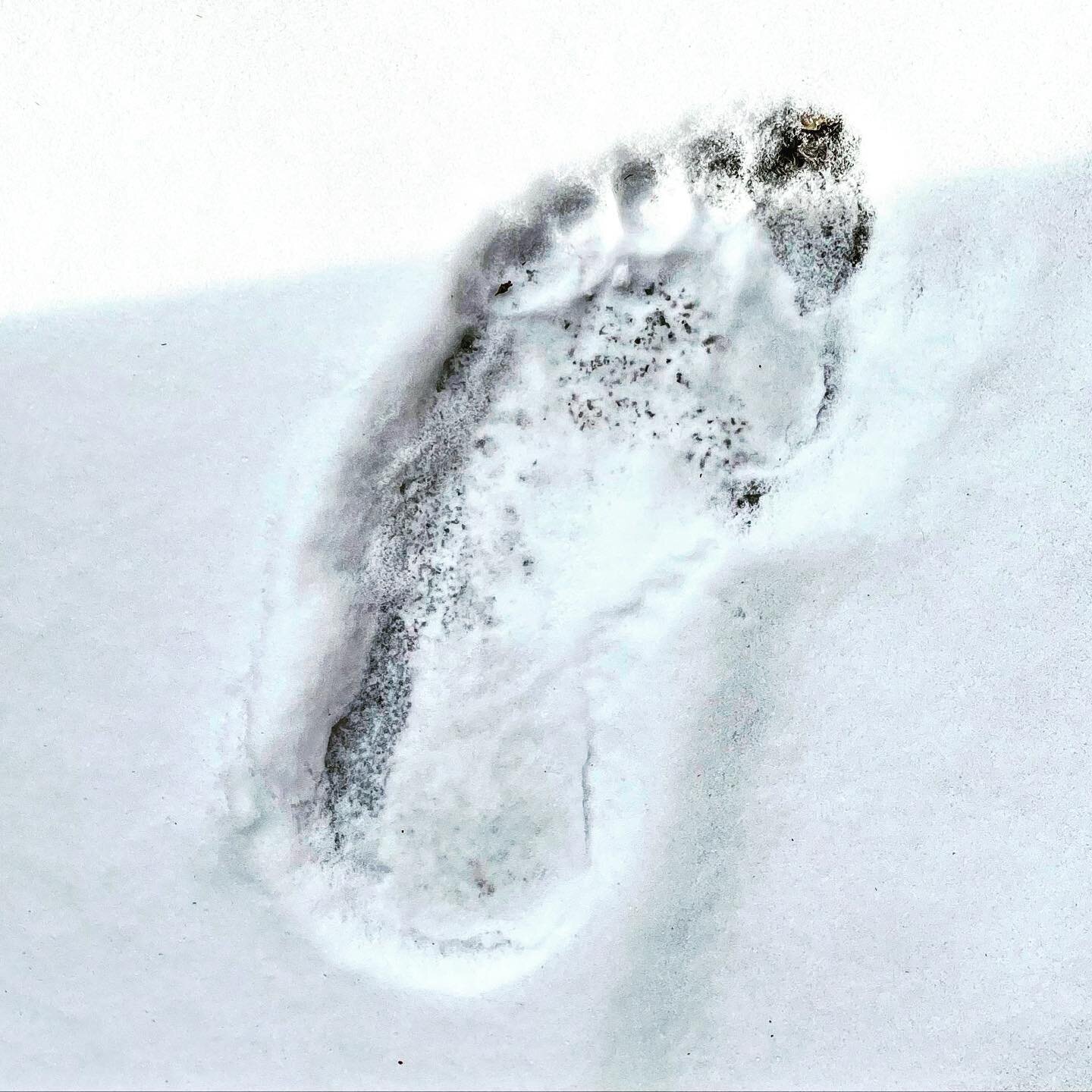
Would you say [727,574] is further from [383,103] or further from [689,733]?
[383,103]

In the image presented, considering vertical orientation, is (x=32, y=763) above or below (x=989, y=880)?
above

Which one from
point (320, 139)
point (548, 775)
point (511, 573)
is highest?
point (320, 139)

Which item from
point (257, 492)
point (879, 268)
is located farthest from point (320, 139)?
point (879, 268)

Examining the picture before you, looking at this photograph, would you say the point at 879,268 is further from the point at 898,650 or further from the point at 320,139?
the point at 320,139

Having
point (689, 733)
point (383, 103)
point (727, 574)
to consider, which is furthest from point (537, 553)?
point (383, 103)

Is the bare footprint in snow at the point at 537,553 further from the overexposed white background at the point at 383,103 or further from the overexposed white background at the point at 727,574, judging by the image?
the overexposed white background at the point at 383,103

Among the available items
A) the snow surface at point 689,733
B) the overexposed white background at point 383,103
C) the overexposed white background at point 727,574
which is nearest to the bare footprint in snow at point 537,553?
the snow surface at point 689,733
